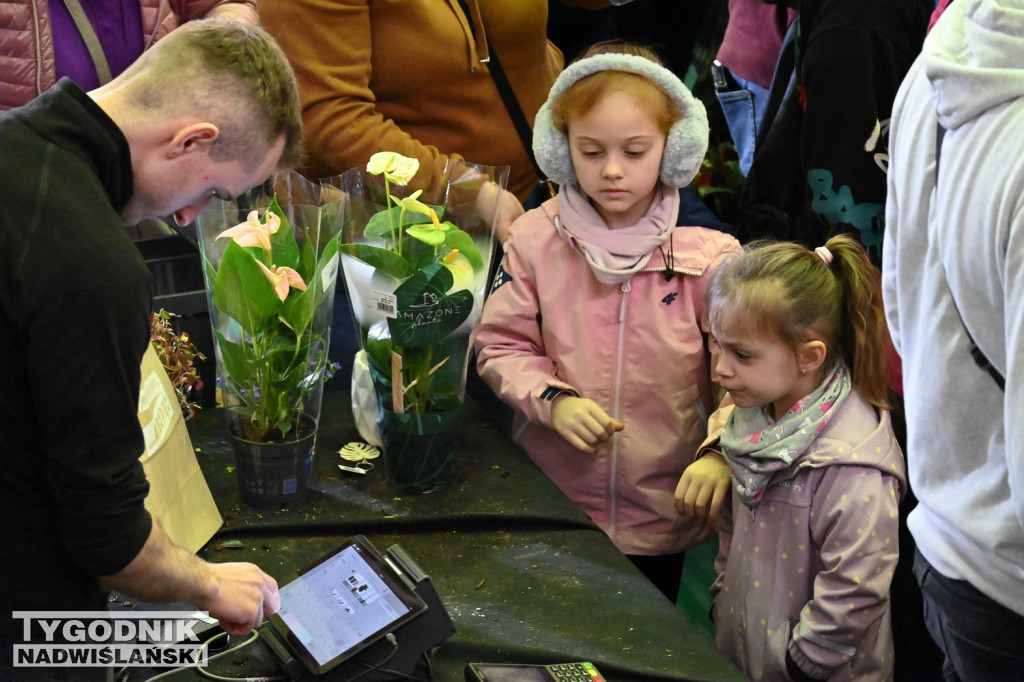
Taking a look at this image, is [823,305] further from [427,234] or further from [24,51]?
[24,51]

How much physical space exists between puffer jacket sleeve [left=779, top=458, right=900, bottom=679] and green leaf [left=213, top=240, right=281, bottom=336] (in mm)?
882

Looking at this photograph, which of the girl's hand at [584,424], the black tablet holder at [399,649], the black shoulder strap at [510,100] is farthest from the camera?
the black shoulder strap at [510,100]

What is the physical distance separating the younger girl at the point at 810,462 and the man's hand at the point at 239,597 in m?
0.77

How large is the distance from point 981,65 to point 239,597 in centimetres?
100

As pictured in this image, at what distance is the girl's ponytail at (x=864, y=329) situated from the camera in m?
1.59

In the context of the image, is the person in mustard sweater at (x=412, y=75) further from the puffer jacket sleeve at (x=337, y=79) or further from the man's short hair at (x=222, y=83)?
the man's short hair at (x=222, y=83)

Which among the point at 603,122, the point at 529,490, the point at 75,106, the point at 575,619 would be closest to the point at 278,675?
the point at 575,619

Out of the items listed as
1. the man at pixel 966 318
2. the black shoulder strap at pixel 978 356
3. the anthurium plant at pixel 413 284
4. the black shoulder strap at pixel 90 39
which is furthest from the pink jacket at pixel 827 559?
the black shoulder strap at pixel 90 39

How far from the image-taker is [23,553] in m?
1.07

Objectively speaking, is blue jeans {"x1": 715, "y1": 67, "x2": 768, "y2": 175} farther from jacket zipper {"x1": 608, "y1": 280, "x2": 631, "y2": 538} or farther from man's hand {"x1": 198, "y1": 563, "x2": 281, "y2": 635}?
man's hand {"x1": 198, "y1": 563, "x2": 281, "y2": 635}

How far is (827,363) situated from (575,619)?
584mm

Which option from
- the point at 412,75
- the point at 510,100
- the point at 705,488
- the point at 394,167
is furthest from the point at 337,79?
the point at 705,488

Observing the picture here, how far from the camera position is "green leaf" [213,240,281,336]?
1467 millimetres

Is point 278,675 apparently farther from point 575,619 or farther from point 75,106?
point 75,106
